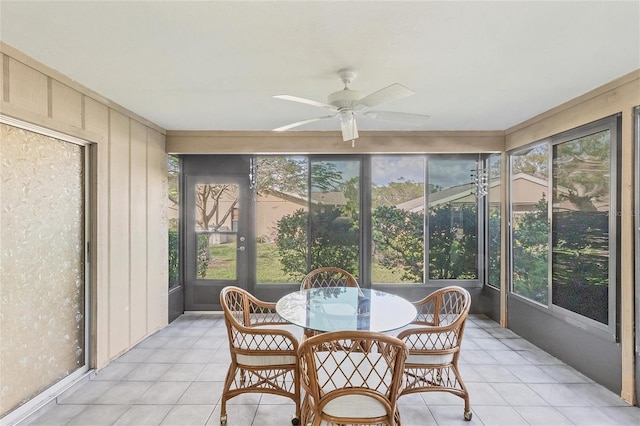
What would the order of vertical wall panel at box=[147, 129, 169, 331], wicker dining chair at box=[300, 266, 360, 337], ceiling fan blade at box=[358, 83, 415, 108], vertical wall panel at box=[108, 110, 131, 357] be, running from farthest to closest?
vertical wall panel at box=[147, 129, 169, 331]
wicker dining chair at box=[300, 266, 360, 337]
vertical wall panel at box=[108, 110, 131, 357]
ceiling fan blade at box=[358, 83, 415, 108]

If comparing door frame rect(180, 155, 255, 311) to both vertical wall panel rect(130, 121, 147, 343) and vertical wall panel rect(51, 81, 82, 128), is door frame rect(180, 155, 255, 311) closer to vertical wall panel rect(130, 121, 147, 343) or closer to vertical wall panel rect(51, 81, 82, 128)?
vertical wall panel rect(130, 121, 147, 343)

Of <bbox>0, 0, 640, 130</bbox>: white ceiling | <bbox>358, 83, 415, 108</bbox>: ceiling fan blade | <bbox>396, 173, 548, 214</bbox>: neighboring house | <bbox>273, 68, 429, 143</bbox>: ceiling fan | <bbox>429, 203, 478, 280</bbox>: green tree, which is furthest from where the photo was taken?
<bbox>429, 203, 478, 280</bbox>: green tree

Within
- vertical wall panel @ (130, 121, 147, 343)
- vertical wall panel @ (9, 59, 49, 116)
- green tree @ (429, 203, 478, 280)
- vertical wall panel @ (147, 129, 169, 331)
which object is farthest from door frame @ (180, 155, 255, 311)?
green tree @ (429, 203, 478, 280)

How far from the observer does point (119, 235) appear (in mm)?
2973

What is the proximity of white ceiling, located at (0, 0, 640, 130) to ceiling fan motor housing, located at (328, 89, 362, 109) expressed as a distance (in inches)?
8.1

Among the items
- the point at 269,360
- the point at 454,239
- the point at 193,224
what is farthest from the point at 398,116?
the point at 193,224

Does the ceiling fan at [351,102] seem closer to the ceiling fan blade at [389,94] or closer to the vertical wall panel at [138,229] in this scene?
the ceiling fan blade at [389,94]

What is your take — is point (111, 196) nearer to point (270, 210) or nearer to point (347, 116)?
point (270, 210)

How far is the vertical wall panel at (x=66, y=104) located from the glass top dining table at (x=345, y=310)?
7.38ft

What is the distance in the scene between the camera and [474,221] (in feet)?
14.1

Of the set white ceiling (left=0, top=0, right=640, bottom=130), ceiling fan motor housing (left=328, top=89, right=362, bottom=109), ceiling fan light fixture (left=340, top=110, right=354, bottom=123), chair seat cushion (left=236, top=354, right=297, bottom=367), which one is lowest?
chair seat cushion (left=236, top=354, right=297, bottom=367)

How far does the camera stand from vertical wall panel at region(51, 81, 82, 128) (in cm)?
227

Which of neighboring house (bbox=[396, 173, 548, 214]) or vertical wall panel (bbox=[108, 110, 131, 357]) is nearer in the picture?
vertical wall panel (bbox=[108, 110, 131, 357])

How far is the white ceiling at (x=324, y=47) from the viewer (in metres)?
1.51
